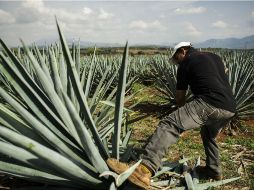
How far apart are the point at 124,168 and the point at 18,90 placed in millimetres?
953

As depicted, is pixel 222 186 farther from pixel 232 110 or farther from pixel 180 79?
pixel 180 79

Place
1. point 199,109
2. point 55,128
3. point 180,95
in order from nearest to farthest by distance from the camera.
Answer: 1. point 55,128
2. point 199,109
3. point 180,95

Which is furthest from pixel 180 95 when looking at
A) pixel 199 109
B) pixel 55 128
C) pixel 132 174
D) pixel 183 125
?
pixel 55 128

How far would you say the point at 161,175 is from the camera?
3.73 m

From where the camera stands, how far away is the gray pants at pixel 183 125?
3166 millimetres

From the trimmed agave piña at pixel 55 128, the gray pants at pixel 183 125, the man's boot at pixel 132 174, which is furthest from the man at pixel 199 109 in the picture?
the trimmed agave piña at pixel 55 128

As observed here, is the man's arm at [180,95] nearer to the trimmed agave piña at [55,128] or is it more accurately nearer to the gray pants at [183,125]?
the gray pants at [183,125]

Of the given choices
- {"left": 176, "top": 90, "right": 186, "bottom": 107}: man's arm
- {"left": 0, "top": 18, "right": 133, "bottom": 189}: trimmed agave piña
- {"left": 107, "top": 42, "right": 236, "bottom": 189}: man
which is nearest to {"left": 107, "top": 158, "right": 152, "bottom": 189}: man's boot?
{"left": 0, "top": 18, "right": 133, "bottom": 189}: trimmed agave piña

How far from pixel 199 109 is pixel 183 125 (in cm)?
28

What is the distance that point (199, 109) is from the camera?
139 inches

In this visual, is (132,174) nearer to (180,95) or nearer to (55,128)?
(55,128)

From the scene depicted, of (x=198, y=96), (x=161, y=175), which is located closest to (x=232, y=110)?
(x=198, y=96)

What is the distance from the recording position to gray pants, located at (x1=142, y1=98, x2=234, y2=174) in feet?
10.4

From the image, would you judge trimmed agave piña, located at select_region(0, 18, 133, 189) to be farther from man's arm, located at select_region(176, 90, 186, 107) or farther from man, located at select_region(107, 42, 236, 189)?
man's arm, located at select_region(176, 90, 186, 107)
